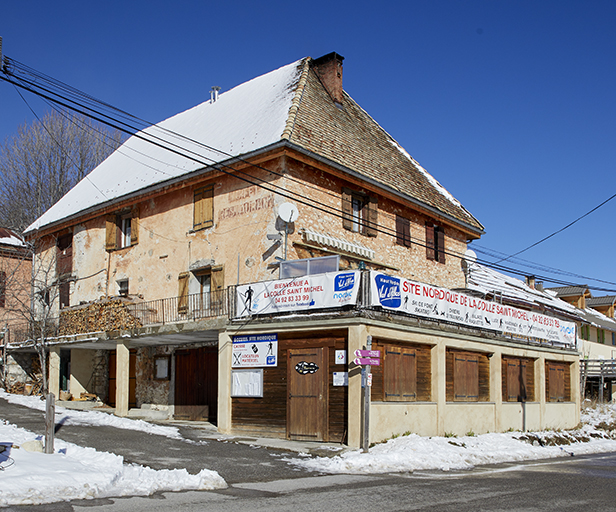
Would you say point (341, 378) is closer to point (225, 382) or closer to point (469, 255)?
point (225, 382)

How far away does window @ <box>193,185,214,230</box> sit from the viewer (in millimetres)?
22969

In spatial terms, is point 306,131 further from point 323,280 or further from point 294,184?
point 323,280

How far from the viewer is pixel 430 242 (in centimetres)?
2764

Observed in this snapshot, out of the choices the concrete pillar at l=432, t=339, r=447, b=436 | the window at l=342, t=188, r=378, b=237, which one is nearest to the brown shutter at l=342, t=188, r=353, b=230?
the window at l=342, t=188, r=378, b=237

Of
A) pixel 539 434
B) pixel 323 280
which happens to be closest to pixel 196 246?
pixel 323 280

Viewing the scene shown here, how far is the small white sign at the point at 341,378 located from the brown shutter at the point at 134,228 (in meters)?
12.5

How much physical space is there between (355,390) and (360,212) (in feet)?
30.6

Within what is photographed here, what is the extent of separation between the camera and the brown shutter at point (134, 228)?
26.2m

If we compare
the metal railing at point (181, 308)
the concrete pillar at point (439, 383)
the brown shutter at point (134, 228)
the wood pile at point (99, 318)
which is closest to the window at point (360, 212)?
the metal railing at point (181, 308)

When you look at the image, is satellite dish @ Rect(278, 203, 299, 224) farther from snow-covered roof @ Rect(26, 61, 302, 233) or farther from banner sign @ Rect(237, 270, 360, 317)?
banner sign @ Rect(237, 270, 360, 317)

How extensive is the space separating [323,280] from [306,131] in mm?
6977

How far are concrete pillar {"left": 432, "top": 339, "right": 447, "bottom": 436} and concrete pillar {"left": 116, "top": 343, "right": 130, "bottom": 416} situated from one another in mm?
10715

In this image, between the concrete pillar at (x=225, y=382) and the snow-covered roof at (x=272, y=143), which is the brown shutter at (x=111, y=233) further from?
the concrete pillar at (x=225, y=382)

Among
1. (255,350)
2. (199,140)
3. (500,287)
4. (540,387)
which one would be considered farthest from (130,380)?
(500,287)
